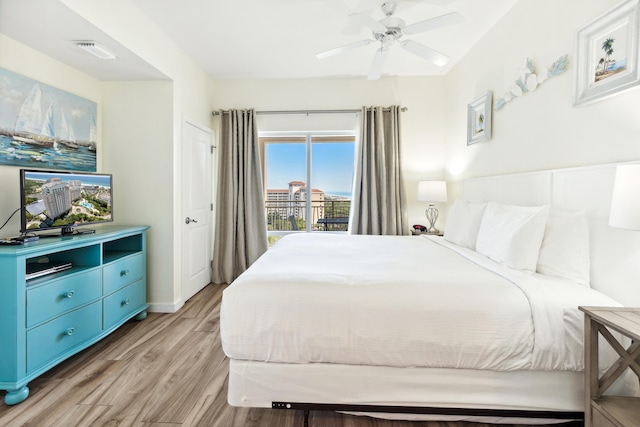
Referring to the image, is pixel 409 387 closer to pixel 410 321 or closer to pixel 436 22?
pixel 410 321

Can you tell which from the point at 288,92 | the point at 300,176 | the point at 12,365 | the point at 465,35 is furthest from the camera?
the point at 300,176

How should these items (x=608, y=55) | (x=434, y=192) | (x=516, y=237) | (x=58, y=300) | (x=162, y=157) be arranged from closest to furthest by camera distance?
(x=608, y=55), (x=516, y=237), (x=58, y=300), (x=162, y=157), (x=434, y=192)

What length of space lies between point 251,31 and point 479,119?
243 centimetres

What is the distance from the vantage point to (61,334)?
6.53 feet

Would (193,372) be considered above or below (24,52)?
below

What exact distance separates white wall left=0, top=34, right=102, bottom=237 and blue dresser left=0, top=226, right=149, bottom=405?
1.14ft

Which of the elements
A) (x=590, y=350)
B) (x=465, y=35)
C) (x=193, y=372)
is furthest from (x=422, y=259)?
(x=465, y=35)

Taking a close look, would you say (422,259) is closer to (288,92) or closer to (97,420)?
(97,420)

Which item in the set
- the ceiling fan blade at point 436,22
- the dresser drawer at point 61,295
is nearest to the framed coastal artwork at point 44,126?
the dresser drawer at point 61,295

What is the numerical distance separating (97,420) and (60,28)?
98.2 inches

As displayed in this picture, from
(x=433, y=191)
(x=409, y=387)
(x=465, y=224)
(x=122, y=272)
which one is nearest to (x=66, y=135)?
(x=122, y=272)

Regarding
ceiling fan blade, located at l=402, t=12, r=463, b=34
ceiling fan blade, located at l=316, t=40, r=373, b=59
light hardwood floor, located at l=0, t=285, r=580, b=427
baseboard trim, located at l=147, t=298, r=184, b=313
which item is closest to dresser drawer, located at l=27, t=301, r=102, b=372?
light hardwood floor, located at l=0, t=285, r=580, b=427

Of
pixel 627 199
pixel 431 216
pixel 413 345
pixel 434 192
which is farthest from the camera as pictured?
pixel 431 216

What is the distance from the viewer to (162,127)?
9.80ft
